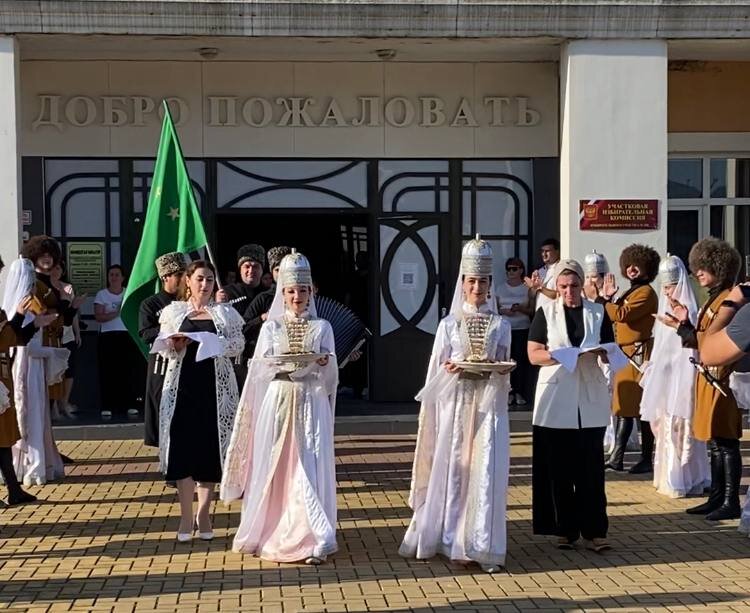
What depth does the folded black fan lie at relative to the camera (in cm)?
856

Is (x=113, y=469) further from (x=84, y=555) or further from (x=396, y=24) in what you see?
(x=396, y=24)

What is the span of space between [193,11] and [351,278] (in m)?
4.91

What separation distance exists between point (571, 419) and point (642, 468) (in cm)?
327

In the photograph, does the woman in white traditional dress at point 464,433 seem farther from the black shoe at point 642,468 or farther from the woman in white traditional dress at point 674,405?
the black shoe at point 642,468

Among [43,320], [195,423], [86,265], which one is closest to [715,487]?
[195,423]

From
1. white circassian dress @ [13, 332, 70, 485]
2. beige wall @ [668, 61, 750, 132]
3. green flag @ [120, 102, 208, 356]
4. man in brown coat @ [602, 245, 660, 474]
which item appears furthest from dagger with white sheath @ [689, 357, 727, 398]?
beige wall @ [668, 61, 750, 132]

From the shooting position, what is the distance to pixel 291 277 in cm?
787

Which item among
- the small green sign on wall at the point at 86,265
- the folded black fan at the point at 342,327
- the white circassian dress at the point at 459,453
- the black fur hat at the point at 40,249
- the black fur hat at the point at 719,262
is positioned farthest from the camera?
the small green sign on wall at the point at 86,265

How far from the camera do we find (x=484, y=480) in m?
7.54

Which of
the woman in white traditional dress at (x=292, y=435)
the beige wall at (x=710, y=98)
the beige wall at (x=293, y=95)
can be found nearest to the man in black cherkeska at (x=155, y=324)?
the woman in white traditional dress at (x=292, y=435)

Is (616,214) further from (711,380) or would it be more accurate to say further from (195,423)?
(195,423)

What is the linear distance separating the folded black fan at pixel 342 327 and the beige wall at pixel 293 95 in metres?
6.51

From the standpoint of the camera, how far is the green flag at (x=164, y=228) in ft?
33.0

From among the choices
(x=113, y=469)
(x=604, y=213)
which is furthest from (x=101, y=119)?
(x=604, y=213)
